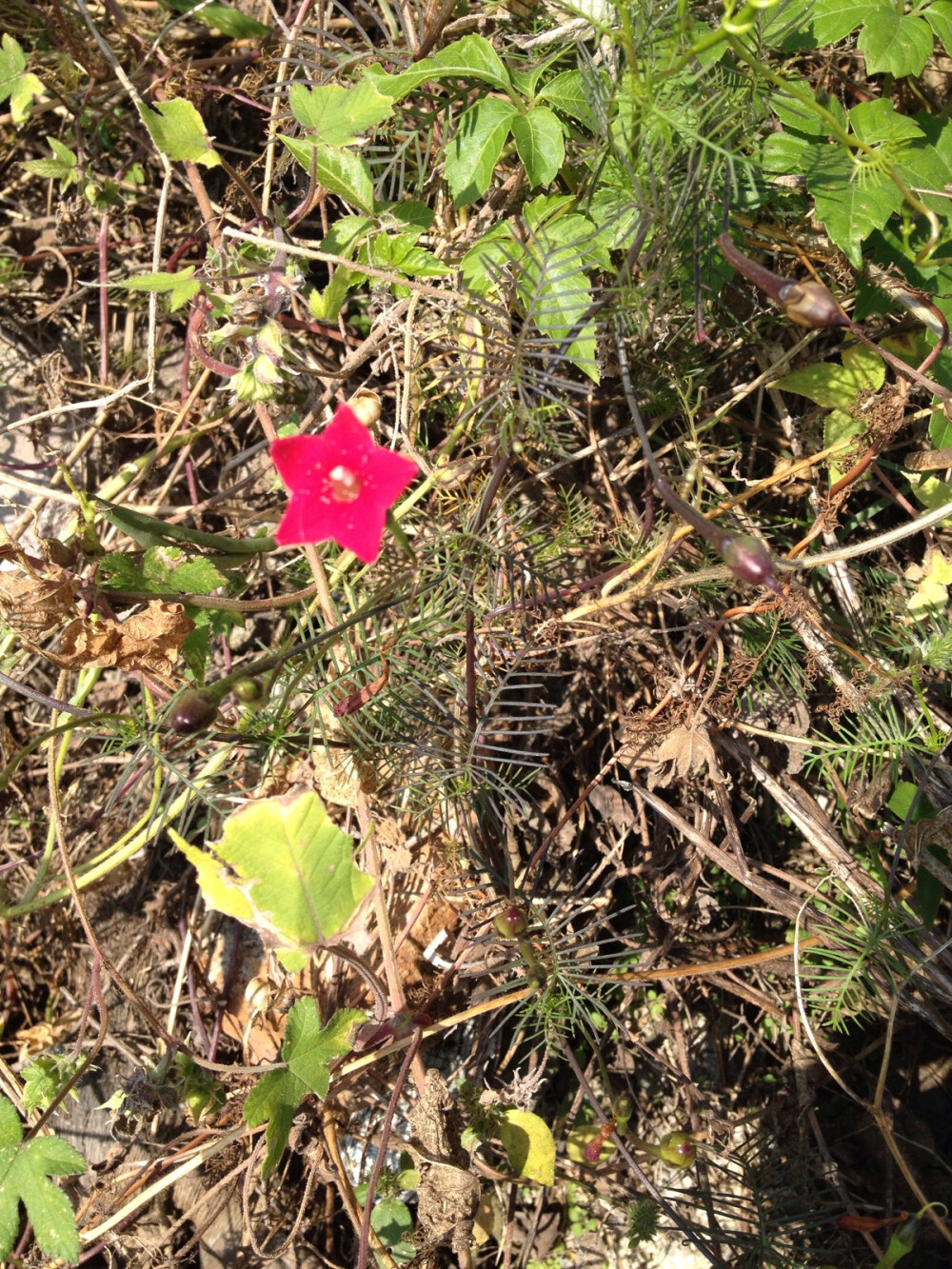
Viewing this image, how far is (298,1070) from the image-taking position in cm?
155

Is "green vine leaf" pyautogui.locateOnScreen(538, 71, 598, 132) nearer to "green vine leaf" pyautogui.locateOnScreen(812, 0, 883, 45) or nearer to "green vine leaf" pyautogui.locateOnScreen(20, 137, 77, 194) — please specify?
"green vine leaf" pyautogui.locateOnScreen(812, 0, 883, 45)

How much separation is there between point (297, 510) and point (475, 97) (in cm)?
97

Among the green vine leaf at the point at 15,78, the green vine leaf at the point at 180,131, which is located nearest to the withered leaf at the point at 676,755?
the green vine leaf at the point at 180,131

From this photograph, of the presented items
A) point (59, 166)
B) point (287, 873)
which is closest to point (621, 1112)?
point (287, 873)

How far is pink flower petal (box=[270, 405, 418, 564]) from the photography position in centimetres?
127

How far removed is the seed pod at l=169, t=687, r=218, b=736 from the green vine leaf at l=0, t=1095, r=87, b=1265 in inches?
37.4

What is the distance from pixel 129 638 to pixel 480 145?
39.8 inches

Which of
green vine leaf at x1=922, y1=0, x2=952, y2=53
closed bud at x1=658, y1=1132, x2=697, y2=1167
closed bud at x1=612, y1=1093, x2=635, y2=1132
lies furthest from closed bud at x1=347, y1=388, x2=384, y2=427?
closed bud at x1=658, y1=1132, x2=697, y2=1167

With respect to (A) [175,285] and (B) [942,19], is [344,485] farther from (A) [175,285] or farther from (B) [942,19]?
(B) [942,19]

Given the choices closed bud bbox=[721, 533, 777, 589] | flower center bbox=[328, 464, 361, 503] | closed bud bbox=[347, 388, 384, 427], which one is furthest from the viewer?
closed bud bbox=[347, 388, 384, 427]

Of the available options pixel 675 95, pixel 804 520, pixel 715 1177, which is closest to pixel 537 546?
pixel 804 520

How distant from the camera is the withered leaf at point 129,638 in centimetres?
158

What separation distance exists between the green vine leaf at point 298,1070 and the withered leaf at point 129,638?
647 millimetres

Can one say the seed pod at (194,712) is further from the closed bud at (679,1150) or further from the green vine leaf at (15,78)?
the green vine leaf at (15,78)
